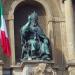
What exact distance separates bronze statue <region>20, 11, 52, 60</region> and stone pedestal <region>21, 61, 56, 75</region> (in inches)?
12.1

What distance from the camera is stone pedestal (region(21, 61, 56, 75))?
17.4 metres

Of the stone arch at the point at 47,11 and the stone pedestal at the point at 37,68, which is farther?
the stone arch at the point at 47,11

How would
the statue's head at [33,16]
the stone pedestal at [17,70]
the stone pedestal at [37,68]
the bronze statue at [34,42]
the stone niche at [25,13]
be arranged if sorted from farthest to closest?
the stone niche at [25,13] → the statue's head at [33,16] → the stone pedestal at [17,70] → the bronze statue at [34,42] → the stone pedestal at [37,68]

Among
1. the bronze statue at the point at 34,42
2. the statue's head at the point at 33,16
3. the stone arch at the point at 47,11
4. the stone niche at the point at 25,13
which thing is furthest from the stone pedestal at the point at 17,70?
the statue's head at the point at 33,16

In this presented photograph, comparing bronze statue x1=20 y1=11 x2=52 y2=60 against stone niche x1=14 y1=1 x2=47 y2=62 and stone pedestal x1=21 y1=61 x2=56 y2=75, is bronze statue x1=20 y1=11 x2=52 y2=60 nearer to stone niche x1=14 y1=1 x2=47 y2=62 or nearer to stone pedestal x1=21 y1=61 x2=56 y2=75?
stone pedestal x1=21 y1=61 x2=56 y2=75

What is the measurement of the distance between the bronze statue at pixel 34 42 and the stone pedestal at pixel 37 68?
0.31 meters

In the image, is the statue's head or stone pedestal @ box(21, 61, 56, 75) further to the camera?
the statue's head

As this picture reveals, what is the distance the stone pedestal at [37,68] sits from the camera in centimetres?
1744

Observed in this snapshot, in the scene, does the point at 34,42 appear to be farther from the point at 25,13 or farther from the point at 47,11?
the point at 25,13

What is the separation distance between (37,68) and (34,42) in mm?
1094

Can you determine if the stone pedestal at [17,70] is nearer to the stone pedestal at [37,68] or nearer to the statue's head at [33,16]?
the stone pedestal at [37,68]

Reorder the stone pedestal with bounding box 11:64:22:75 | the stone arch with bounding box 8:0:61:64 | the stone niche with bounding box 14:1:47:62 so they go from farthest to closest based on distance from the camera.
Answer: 1. the stone niche with bounding box 14:1:47:62
2. the stone arch with bounding box 8:0:61:64
3. the stone pedestal with bounding box 11:64:22:75

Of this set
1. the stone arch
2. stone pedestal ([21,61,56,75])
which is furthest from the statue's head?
stone pedestal ([21,61,56,75])

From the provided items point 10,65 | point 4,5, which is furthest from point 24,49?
point 4,5
